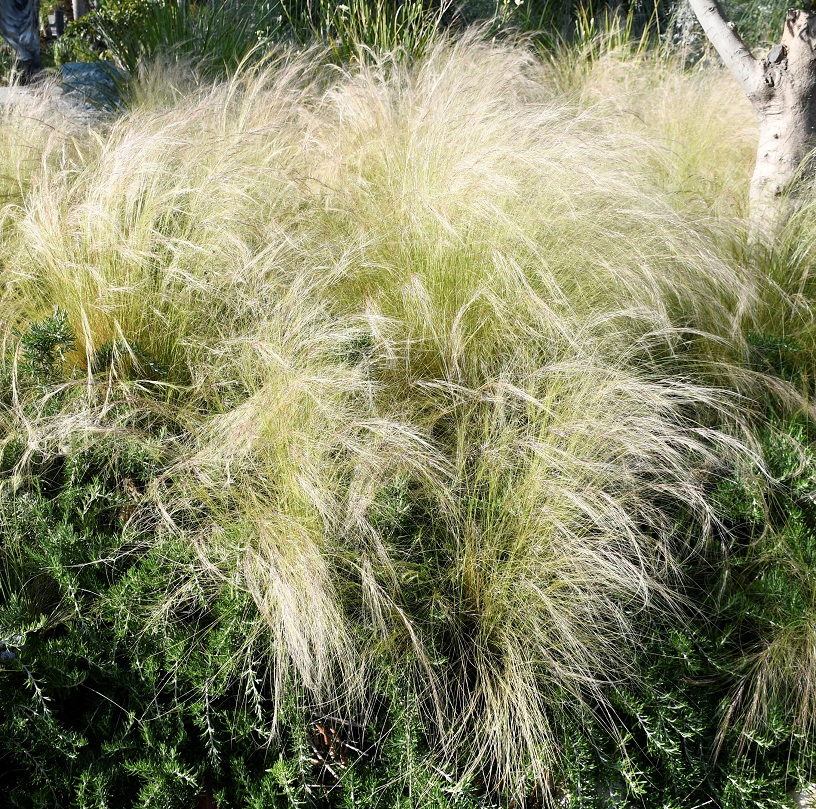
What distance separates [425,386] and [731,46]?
211 cm

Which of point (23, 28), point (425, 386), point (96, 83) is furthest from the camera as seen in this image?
point (23, 28)

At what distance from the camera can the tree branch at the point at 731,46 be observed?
3461 millimetres

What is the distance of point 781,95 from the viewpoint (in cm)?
345

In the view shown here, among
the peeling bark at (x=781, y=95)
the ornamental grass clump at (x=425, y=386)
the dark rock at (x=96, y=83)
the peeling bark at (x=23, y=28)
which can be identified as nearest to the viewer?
the ornamental grass clump at (x=425, y=386)

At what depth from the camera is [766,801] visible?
2.14 m

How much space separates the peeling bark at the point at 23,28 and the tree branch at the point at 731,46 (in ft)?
20.0

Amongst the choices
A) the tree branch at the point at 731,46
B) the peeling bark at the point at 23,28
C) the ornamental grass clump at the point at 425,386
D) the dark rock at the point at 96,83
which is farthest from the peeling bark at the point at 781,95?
the peeling bark at the point at 23,28

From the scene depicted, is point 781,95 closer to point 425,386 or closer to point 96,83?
point 425,386

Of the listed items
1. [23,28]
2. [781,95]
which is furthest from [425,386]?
[23,28]

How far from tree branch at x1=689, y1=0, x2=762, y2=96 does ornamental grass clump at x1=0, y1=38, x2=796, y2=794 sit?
0.61 m

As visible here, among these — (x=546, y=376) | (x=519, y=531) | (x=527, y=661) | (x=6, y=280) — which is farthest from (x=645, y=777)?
(x=6, y=280)

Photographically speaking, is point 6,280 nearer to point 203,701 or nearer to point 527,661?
point 203,701

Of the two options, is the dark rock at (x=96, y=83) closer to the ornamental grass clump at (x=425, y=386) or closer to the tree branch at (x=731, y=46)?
the ornamental grass clump at (x=425, y=386)

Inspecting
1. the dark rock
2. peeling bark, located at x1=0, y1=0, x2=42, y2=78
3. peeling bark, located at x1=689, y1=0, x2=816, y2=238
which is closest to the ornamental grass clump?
peeling bark, located at x1=689, y1=0, x2=816, y2=238
